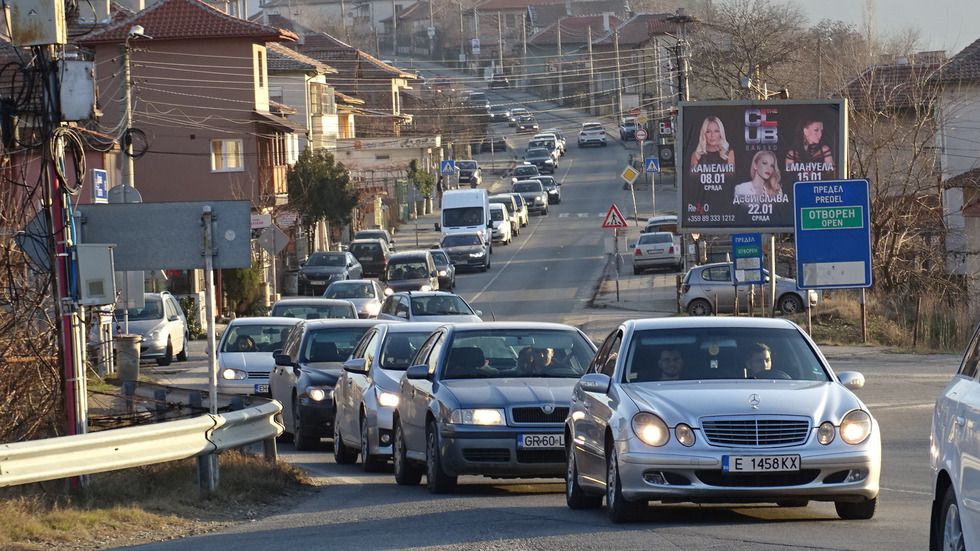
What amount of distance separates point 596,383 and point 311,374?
28.1 feet

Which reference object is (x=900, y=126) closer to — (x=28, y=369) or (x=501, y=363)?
(x=501, y=363)

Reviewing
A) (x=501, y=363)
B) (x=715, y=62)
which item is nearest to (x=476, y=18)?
(x=715, y=62)

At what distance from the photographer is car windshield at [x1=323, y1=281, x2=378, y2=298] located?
119 feet

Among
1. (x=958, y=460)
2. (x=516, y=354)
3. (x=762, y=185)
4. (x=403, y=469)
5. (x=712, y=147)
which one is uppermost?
(x=712, y=147)

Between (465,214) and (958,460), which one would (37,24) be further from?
(465,214)

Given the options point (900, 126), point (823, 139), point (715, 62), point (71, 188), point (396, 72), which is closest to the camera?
point (71, 188)

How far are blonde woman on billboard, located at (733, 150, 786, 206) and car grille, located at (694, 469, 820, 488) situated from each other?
86.7 feet

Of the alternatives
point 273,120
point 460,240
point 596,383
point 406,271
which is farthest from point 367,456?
point 273,120

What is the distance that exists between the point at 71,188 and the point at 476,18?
176 meters

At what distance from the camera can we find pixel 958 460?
6.21 m

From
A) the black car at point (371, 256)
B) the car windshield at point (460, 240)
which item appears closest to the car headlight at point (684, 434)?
the black car at point (371, 256)

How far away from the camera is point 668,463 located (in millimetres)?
8953

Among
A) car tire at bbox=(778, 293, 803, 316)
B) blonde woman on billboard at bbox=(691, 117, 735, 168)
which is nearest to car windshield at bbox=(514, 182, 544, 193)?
car tire at bbox=(778, 293, 803, 316)

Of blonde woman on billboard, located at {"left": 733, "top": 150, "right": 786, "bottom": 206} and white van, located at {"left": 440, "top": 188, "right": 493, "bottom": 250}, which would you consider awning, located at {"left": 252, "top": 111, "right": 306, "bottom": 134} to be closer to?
white van, located at {"left": 440, "top": 188, "right": 493, "bottom": 250}
